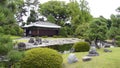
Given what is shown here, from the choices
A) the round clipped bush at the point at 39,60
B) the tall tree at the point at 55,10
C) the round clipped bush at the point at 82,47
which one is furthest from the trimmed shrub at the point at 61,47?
the tall tree at the point at 55,10

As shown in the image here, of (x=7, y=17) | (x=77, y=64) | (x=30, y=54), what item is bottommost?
(x=77, y=64)

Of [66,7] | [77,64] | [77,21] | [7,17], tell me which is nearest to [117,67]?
[77,64]

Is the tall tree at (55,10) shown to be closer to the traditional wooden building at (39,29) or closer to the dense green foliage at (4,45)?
the traditional wooden building at (39,29)

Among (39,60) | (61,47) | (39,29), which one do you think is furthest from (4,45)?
(39,29)

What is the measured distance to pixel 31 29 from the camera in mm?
39406

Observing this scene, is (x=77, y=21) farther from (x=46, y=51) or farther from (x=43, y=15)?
(x=46, y=51)

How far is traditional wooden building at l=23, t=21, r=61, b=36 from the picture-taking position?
1527 inches

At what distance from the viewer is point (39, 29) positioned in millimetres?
39156

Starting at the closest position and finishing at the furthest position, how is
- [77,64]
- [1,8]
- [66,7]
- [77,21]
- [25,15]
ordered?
1. [1,8]
2. [77,64]
3. [77,21]
4. [66,7]
5. [25,15]

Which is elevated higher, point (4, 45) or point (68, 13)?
point (68, 13)

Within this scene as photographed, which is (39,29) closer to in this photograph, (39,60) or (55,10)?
(55,10)

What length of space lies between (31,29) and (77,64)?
85.2 ft

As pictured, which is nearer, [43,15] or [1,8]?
[1,8]

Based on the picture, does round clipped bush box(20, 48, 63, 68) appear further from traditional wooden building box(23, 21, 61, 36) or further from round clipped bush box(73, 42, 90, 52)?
traditional wooden building box(23, 21, 61, 36)
